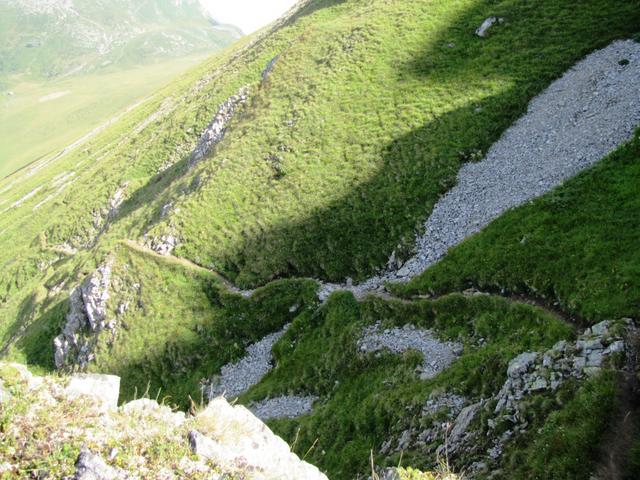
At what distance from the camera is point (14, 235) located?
13775 centimetres

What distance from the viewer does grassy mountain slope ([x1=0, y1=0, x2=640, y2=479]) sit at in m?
25.8

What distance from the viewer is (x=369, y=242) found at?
152ft

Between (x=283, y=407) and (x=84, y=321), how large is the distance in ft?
120

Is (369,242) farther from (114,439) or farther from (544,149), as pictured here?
(114,439)

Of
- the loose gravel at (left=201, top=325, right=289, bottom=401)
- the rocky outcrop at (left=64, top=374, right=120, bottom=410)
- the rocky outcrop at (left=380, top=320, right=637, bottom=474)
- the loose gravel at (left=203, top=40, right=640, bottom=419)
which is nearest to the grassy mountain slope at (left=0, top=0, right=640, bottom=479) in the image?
the rocky outcrop at (left=380, top=320, right=637, bottom=474)

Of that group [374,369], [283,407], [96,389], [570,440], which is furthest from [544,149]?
[96,389]

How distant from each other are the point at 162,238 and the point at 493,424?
171ft

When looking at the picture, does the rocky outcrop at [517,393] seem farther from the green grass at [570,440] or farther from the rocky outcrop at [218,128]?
the rocky outcrop at [218,128]

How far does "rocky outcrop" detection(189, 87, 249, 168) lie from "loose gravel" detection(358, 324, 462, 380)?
5188 cm

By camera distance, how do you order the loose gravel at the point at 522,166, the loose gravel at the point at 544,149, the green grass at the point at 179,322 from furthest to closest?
1. the green grass at the point at 179,322
2. the loose gravel at the point at 544,149
3. the loose gravel at the point at 522,166

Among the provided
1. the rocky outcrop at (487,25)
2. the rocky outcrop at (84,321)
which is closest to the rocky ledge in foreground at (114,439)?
the rocky outcrop at (84,321)

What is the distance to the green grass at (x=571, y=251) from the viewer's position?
24906mm

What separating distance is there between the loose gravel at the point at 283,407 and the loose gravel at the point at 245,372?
15.5 ft

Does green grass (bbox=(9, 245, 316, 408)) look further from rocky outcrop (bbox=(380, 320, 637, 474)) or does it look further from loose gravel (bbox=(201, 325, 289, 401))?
rocky outcrop (bbox=(380, 320, 637, 474))
